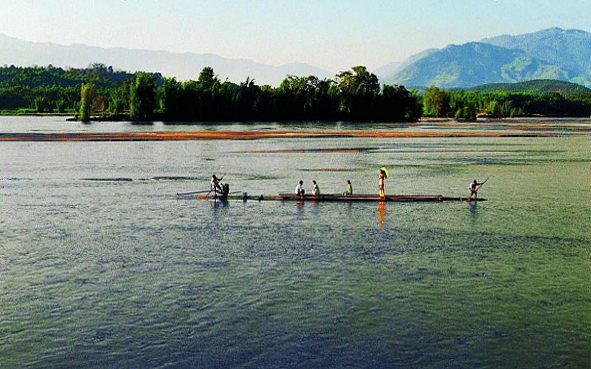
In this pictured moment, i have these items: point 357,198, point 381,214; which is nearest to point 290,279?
point 381,214

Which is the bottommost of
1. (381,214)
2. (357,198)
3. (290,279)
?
(290,279)

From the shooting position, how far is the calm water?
2462 cm

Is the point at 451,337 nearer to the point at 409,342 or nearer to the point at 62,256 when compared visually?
the point at 409,342

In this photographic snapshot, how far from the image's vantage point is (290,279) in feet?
111

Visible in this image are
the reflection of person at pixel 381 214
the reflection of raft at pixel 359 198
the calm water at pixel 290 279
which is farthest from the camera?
the reflection of raft at pixel 359 198

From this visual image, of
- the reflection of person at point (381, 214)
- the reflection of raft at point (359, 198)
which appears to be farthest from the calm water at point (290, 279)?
A: the reflection of raft at point (359, 198)

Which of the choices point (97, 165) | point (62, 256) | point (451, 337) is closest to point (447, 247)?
point (451, 337)

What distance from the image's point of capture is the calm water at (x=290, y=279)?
80.8 ft

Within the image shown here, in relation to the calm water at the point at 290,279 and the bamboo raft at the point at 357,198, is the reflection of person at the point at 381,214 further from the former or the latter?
the bamboo raft at the point at 357,198

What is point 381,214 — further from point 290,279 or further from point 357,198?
point 290,279

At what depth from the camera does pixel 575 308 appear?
2953 centimetres

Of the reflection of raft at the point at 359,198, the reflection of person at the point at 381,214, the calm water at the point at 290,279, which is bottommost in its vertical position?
the calm water at the point at 290,279

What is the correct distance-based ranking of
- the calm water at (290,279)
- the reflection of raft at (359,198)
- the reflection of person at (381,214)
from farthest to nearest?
the reflection of raft at (359,198), the reflection of person at (381,214), the calm water at (290,279)

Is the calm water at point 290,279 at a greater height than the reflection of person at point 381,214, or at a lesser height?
lesser
